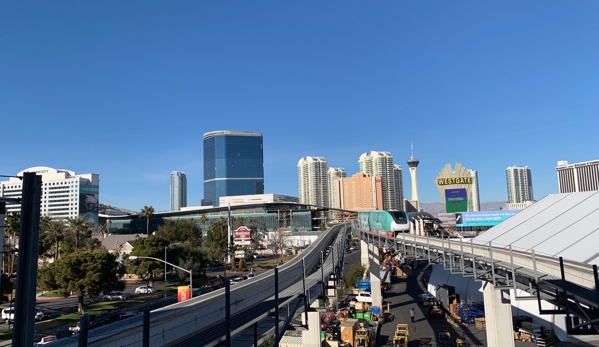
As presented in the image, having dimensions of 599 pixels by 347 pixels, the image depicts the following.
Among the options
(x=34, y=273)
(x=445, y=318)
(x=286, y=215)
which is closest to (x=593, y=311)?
(x=34, y=273)

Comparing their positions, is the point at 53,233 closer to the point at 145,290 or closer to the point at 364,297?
the point at 145,290

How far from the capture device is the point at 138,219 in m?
175

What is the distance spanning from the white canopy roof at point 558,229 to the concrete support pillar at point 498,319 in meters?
4.17

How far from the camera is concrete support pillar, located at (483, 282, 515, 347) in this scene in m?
30.5

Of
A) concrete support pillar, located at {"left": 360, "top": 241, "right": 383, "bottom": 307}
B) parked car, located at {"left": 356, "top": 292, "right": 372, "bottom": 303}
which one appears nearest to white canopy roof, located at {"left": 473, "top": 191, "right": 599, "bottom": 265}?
concrete support pillar, located at {"left": 360, "top": 241, "right": 383, "bottom": 307}

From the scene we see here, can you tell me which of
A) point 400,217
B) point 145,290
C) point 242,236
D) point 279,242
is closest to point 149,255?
point 145,290

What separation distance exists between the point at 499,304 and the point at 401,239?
13.0 m

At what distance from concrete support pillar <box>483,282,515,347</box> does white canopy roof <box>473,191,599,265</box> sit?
4173 mm

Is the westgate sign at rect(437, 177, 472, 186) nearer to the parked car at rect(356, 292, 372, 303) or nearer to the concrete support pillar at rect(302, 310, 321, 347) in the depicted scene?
the parked car at rect(356, 292, 372, 303)

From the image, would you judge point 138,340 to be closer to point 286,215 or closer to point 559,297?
point 559,297

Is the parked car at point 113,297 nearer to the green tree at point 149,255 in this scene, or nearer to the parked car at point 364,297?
the green tree at point 149,255

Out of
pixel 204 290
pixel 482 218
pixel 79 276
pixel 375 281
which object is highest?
pixel 482 218

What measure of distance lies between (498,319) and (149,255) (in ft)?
168

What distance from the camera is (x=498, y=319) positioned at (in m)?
30.8
